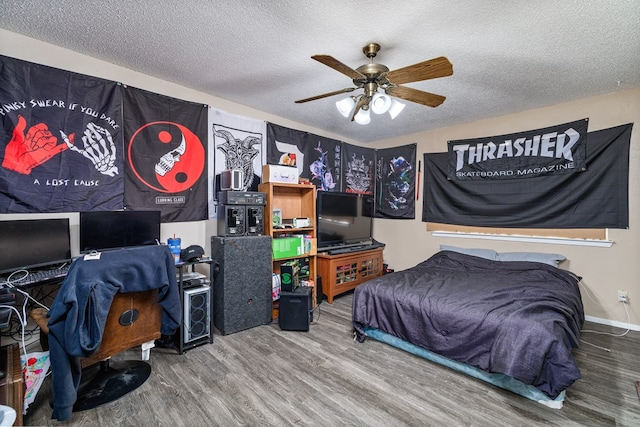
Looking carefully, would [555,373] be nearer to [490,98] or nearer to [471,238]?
[471,238]

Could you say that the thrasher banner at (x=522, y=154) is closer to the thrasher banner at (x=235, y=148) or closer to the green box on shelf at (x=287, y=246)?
the green box on shelf at (x=287, y=246)

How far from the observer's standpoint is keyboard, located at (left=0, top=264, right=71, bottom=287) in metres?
1.72

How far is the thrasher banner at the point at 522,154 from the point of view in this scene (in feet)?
10.6

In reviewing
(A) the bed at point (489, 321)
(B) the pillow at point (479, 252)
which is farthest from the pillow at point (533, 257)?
(A) the bed at point (489, 321)

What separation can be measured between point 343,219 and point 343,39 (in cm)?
262

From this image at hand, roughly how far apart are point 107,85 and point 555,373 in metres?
4.07

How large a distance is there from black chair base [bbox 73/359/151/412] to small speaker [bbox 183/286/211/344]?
15.2 inches

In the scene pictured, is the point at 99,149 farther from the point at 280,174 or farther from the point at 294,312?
the point at 294,312

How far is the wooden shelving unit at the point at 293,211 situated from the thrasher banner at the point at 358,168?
1.31 meters

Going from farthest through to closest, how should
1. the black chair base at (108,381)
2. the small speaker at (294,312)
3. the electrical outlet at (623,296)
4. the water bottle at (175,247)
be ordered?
the electrical outlet at (623,296), the small speaker at (294,312), the water bottle at (175,247), the black chair base at (108,381)

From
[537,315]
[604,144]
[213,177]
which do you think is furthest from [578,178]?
[213,177]

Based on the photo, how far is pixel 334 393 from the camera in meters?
1.92

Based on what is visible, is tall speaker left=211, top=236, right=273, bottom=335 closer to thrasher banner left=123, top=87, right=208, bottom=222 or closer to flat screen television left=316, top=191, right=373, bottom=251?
thrasher banner left=123, top=87, right=208, bottom=222

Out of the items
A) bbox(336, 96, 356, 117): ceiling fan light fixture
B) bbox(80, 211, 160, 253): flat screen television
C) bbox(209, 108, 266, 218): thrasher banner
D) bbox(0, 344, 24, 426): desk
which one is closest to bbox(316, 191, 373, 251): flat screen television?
bbox(209, 108, 266, 218): thrasher banner
